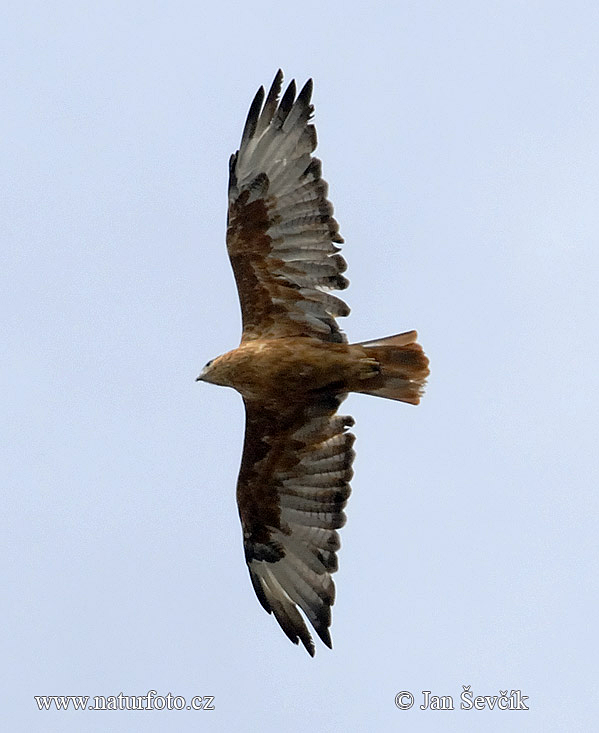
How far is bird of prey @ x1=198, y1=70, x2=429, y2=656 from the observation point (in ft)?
36.8

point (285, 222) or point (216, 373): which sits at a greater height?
point (285, 222)

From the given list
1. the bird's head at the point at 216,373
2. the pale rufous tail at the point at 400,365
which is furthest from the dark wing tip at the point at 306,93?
the bird's head at the point at 216,373

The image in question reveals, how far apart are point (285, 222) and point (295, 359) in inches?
47.7

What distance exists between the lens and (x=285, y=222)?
11.3m

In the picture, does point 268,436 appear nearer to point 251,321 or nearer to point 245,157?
point 251,321

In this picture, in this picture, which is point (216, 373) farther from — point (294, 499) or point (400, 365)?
point (400, 365)

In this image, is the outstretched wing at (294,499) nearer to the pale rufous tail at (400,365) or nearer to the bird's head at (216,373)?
the bird's head at (216,373)

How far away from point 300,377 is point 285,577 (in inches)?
76.4

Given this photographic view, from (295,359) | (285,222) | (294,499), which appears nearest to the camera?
(295,359)

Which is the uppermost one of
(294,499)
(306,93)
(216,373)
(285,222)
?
(306,93)

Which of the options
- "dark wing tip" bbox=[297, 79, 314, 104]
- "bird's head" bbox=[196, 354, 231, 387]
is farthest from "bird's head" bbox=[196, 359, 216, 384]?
"dark wing tip" bbox=[297, 79, 314, 104]

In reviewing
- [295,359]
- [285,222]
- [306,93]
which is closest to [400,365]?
[295,359]

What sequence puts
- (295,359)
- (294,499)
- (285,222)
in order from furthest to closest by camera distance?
1. (294,499)
2. (285,222)
3. (295,359)

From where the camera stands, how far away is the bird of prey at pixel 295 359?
11.2 metres
